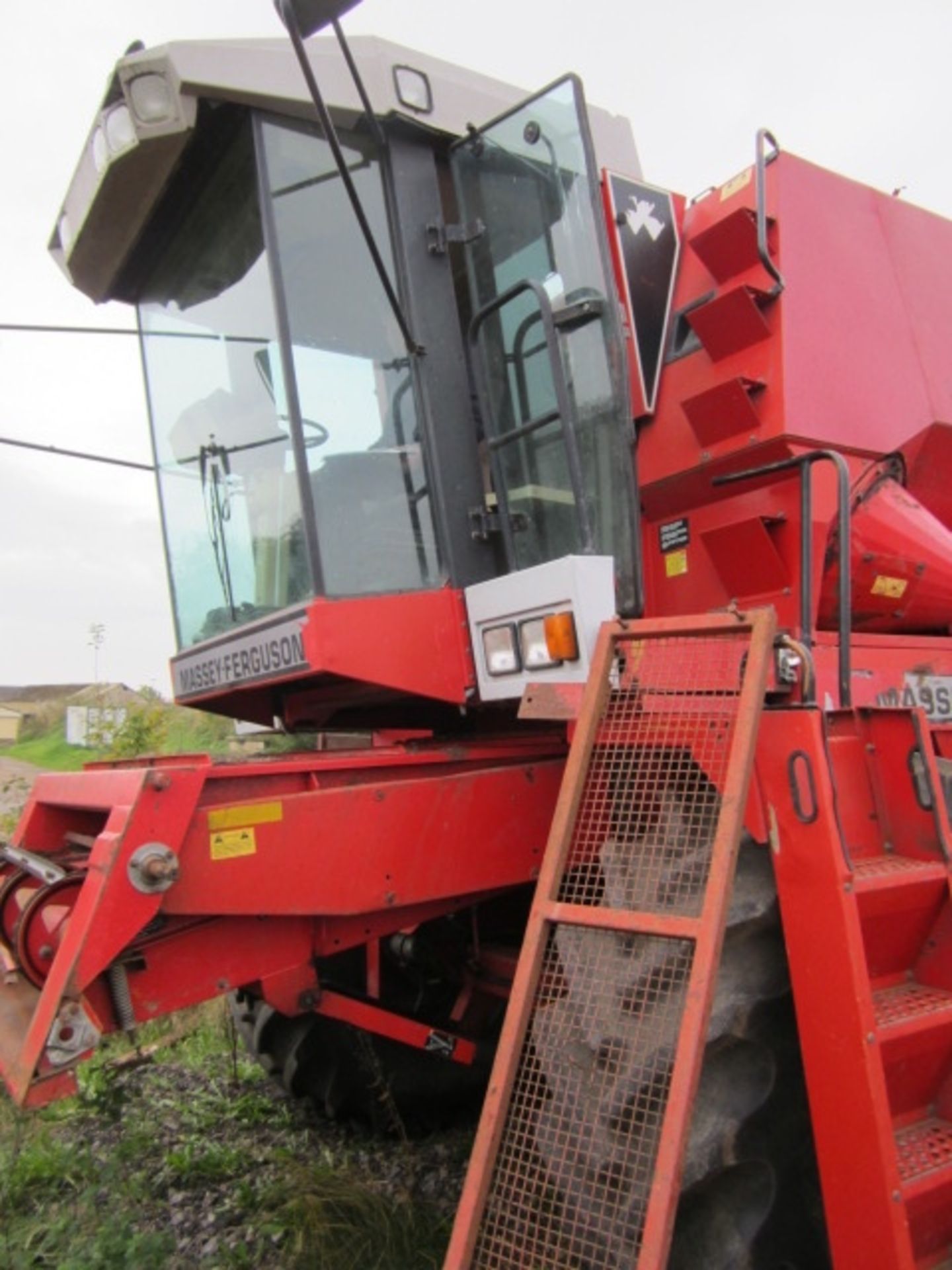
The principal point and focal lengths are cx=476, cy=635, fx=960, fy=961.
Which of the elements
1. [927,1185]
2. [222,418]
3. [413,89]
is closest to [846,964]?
[927,1185]

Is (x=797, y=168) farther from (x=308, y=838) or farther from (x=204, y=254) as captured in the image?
(x=308, y=838)

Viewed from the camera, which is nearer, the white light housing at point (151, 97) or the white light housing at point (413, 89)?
the white light housing at point (151, 97)

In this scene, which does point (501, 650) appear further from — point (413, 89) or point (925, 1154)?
point (413, 89)

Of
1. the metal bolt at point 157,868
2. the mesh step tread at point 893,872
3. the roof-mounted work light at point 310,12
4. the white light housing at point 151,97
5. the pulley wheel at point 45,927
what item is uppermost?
the white light housing at point 151,97

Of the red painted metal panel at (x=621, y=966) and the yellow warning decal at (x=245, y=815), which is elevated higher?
the yellow warning decal at (x=245, y=815)

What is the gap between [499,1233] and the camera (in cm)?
174

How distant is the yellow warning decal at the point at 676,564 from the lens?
117 inches

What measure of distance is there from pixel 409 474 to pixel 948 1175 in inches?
78.6

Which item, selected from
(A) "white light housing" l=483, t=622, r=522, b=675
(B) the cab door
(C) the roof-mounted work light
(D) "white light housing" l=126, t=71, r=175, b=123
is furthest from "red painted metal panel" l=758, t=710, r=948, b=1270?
(D) "white light housing" l=126, t=71, r=175, b=123

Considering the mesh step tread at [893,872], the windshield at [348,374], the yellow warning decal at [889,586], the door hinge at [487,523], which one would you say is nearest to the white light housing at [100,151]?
the windshield at [348,374]

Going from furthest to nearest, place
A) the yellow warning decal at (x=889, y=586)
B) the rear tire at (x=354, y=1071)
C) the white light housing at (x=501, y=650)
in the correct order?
the rear tire at (x=354, y=1071) → the yellow warning decal at (x=889, y=586) → the white light housing at (x=501, y=650)

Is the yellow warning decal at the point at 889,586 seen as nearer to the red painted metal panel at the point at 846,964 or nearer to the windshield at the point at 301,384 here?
the red painted metal panel at the point at 846,964

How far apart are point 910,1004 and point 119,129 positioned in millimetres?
2881

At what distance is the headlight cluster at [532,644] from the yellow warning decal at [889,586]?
45.2 inches
